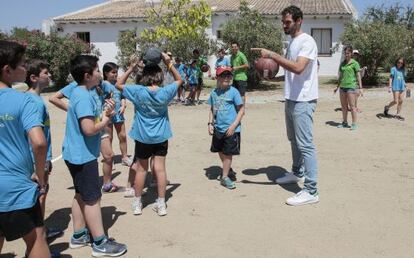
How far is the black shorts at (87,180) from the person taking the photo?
12.5 feet

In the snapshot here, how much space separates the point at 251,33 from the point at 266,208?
48.5 feet

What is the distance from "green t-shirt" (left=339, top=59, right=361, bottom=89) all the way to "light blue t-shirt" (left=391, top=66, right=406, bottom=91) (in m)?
1.80

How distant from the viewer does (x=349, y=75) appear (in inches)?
384

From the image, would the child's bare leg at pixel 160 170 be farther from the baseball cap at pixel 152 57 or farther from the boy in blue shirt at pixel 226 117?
the boy in blue shirt at pixel 226 117

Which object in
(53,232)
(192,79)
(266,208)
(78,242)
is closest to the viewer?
(78,242)

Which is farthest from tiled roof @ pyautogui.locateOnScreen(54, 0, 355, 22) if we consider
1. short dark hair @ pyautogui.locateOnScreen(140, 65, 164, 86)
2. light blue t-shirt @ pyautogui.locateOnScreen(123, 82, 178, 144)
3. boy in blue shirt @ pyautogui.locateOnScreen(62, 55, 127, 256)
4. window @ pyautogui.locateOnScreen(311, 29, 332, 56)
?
boy in blue shirt @ pyautogui.locateOnScreen(62, 55, 127, 256)

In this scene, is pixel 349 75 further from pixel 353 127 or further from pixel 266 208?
pixel 266 208

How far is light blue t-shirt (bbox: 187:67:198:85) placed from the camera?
1451 centimetres

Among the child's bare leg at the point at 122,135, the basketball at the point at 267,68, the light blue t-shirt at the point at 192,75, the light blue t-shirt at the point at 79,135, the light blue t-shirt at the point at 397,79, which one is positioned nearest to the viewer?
the light blue t-shirt at the point at 79,135

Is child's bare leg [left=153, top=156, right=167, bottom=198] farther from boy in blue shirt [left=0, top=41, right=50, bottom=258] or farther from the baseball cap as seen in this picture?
boy in blue shirt [left=0, top=41, right=50, bottom=258]

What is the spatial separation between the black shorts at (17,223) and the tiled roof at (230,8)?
81.1 ft

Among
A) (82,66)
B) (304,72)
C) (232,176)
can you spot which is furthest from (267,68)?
(82,66)

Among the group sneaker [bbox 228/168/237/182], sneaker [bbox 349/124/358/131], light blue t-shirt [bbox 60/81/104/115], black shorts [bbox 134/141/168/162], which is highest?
light blue t-shirt [bbox 60/81/104/115]

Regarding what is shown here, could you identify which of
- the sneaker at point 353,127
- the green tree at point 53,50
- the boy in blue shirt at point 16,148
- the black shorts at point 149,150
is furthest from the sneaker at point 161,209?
the green tree at point 53,50
